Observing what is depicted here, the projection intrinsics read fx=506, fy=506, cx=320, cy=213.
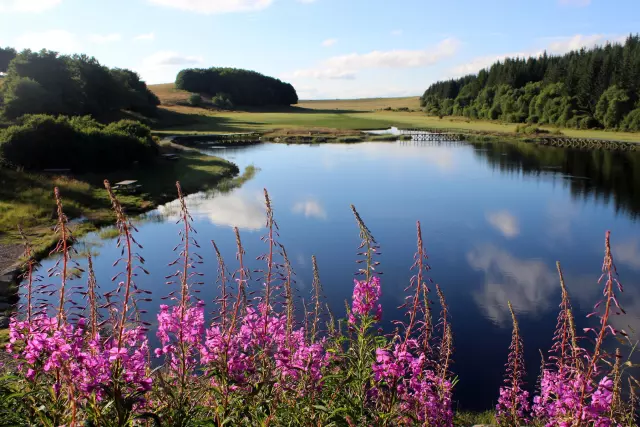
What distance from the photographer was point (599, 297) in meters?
14.8

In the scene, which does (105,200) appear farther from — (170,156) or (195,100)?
(195,100)

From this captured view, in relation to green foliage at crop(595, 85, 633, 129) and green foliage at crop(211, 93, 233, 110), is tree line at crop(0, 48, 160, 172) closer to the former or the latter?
green foliage at crop(211, 93, 233, 110)

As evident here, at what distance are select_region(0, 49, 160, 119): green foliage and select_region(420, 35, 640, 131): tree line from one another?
66.3 m

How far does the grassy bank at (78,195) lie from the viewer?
63.0ft

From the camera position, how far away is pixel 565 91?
84312 mm

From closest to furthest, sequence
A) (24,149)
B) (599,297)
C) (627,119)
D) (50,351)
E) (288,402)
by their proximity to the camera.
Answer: (50,351)
(288,402)
(599,297)
(24,149)
(627,119)

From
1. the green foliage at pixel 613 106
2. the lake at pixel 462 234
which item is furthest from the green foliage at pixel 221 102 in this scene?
the lake at pixel 462 234

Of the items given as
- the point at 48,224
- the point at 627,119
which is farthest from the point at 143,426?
the point at 627,119

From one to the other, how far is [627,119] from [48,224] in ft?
248

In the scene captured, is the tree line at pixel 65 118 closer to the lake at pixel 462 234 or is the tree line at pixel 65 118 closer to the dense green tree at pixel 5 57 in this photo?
the lake at pixel 462 234

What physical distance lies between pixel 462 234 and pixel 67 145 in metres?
23.9

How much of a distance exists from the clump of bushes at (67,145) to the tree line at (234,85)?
9004cm

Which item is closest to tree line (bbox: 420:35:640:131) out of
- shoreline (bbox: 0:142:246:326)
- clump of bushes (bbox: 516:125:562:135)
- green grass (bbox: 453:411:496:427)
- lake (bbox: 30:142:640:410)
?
clump of bushes (bbox: 516:125:562:135)

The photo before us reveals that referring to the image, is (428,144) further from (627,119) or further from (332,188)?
(332,188)
